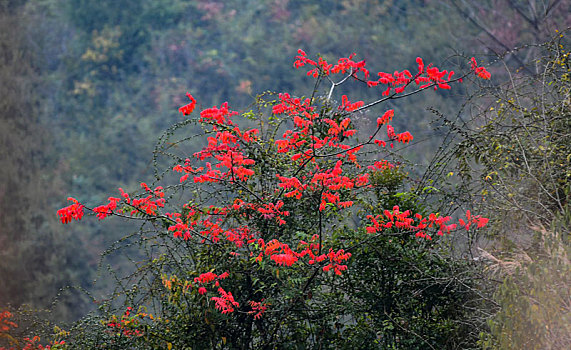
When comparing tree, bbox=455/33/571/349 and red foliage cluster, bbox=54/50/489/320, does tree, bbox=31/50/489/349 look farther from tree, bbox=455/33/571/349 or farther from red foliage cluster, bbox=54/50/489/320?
tree, bbox=455/33/571/349

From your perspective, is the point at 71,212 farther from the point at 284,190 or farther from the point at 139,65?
the point at 139,65

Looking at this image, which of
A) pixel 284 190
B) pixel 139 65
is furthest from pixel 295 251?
pixel 139 65

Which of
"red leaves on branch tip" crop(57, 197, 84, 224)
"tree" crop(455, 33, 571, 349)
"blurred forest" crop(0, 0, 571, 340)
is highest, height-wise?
"blurred forest" crop(0, 0, 571, 340)

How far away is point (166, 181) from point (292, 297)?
855 cm

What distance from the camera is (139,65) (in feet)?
43.3

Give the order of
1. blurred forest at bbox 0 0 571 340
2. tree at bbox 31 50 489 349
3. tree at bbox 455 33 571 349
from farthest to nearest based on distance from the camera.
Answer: blurred forest at bbox 0 0 571 340 < tree at bbox 31 50 489 349 < tree at bbox 455 33 571 349

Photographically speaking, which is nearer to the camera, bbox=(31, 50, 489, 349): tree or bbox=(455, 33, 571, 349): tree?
bbox=(455, 33, 571, 349): tree

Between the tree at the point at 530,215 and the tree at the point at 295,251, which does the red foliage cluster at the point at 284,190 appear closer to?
the tree at the point at 295,251

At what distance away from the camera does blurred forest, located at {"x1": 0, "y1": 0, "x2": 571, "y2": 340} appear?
Answer: 1103cm

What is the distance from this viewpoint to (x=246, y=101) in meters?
12.9

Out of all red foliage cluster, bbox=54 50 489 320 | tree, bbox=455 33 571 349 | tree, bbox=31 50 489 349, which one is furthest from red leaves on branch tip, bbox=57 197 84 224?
tree, bbox=455 33 571 349

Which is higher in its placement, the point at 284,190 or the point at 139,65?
the point at 139,65

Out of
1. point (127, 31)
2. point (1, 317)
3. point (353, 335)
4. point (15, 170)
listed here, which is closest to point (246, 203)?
point (353, 335)

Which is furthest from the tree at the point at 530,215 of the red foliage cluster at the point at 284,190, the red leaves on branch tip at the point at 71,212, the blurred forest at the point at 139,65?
the blurred forest at the point at 139,65
